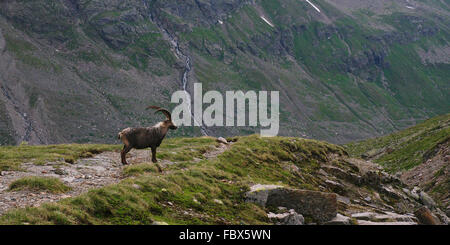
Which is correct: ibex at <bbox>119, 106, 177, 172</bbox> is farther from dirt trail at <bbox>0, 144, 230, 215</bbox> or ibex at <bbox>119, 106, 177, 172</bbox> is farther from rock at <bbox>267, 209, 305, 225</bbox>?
rock at <bbox>267, 209, 305, 225</bbox>

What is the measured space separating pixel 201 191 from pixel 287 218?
149 inches

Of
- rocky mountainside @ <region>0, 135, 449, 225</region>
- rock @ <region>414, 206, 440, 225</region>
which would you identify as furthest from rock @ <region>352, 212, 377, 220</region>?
rock @ <region>414, 206, 440, 225</region>

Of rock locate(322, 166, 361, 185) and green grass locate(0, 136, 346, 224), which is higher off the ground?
green grass locate(0, 136, 346, 224)

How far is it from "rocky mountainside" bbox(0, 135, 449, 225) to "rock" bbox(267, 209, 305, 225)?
42mm

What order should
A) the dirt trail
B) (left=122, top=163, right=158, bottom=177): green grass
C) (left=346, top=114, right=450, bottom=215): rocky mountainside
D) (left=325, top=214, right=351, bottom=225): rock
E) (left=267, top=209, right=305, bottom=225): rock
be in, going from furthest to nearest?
(left=346, top=114, right=450, bottom=215): rocky mountainside, (left=122, top=163, right=158, bottom=177): green grass, (left=325, top=214, right=351, bottom=225): rock, (left=267, top=209, right=305, bottom=225): rock, the dirt trail

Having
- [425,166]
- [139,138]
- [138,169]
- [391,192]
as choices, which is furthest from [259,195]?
[425,166]

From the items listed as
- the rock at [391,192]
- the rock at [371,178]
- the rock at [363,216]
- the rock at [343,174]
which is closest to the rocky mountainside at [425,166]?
the rock at [391,192]

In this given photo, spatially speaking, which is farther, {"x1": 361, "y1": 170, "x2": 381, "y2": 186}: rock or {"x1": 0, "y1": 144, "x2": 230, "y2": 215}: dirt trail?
{"x1": 361, "y1": 170, "x2": 381, "y2": 186}: rock

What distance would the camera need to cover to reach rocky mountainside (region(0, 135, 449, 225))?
1170 centimetres

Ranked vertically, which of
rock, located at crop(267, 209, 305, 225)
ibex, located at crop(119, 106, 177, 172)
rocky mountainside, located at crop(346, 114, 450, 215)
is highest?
ibex, located at crop(119, 106, 177, 172)

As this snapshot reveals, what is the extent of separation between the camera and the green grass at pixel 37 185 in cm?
1327

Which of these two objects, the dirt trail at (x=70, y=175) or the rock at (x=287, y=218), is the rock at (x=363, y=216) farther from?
the dirt trail at (x=70, y=175)
